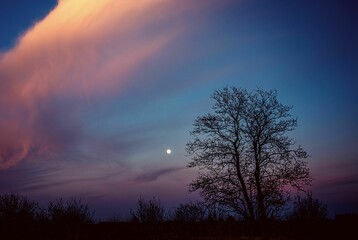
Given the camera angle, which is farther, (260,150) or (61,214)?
(260,150)

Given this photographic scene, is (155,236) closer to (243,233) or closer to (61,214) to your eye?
(243,233)

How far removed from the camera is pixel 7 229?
68.2ft

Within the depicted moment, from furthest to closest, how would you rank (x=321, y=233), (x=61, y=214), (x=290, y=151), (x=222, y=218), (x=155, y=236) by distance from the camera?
(x=290, y=151) < (x=222, y=218) < (x=61, y=214) < (x=321, y=233) < (x=155, y=236)

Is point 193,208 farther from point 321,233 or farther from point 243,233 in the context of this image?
point 321,233

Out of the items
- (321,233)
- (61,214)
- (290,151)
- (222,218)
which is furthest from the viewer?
→ (290,151)

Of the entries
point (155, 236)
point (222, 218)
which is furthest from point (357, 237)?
point (155, 236)

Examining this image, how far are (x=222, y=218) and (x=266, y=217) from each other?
11.4 feet

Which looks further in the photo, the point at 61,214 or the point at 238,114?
the point at 238,114

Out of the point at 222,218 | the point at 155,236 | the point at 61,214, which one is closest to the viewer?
the point at 155,236

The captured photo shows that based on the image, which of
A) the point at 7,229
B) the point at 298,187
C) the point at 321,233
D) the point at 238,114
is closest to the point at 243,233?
the point at 321,233

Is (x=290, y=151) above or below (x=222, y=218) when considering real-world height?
above

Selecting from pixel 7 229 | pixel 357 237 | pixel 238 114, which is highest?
pixel 238 114

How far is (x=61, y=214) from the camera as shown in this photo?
872 inches

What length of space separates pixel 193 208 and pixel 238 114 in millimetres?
8986
